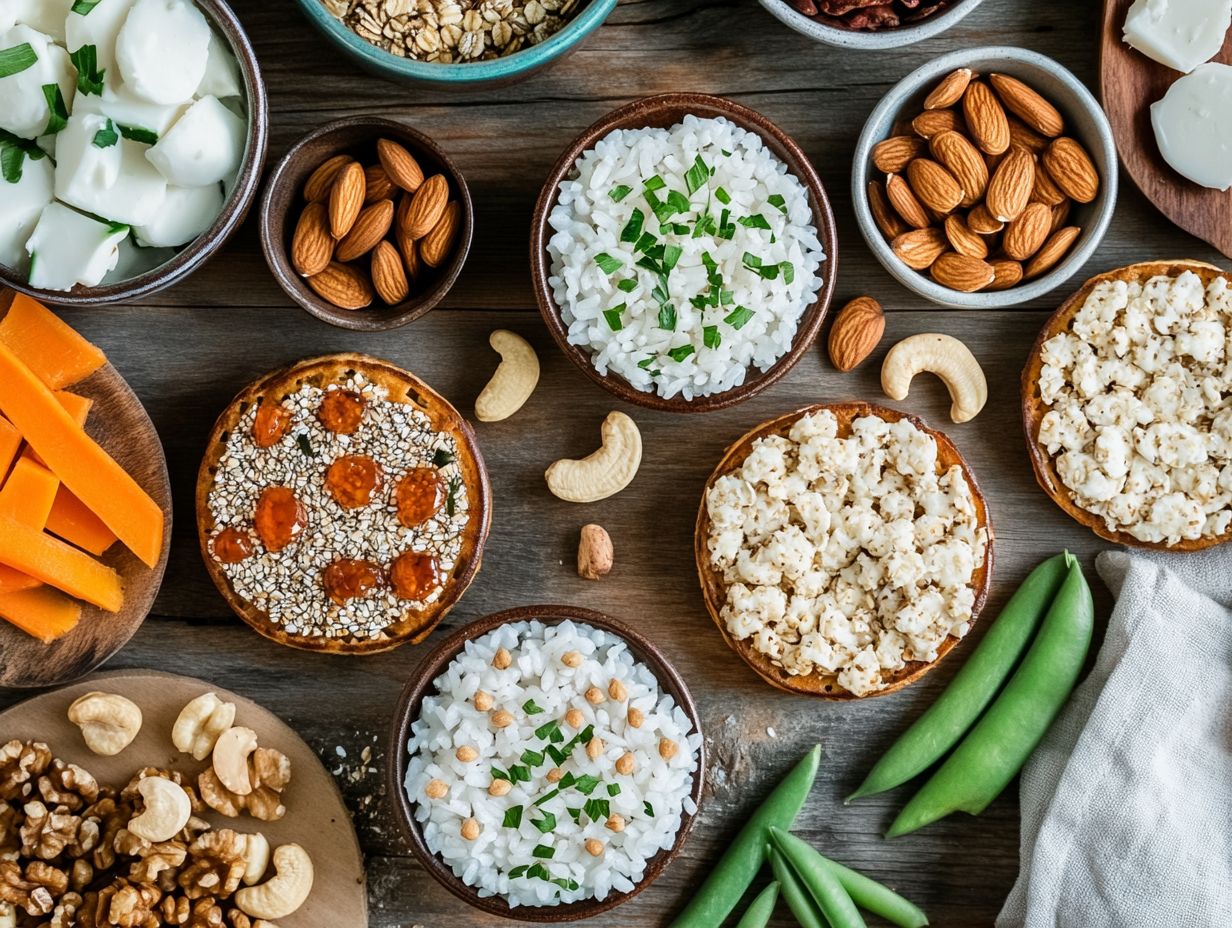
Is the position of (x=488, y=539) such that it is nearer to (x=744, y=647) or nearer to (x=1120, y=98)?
(x=744, y=647)

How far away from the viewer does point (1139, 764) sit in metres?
1.67

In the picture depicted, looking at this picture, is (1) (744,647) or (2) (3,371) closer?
(2) (3,371)

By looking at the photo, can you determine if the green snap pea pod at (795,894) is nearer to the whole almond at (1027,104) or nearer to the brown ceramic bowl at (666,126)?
the brown ceramic bowl at (666,126)

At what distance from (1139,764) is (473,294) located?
1297 millimetres

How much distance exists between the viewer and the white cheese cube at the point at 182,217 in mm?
1481

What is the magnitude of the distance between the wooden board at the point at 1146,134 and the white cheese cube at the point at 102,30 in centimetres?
143

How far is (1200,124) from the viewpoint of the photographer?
5.25ft

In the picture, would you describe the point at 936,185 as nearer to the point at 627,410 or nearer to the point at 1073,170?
the point at 1073,170

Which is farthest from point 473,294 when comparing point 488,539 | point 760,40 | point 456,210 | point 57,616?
point 57,616

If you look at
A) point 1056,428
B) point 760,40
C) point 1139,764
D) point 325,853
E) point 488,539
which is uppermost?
point 760,40

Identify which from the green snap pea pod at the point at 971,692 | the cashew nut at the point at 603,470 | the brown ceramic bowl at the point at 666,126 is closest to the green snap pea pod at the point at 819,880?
the green snap pea pod at the point at 971,692

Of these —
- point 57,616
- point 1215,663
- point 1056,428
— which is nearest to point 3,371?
point 57,616

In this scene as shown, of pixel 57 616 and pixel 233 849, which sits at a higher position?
pixel 57 616

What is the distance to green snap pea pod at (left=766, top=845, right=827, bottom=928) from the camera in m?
1.69
